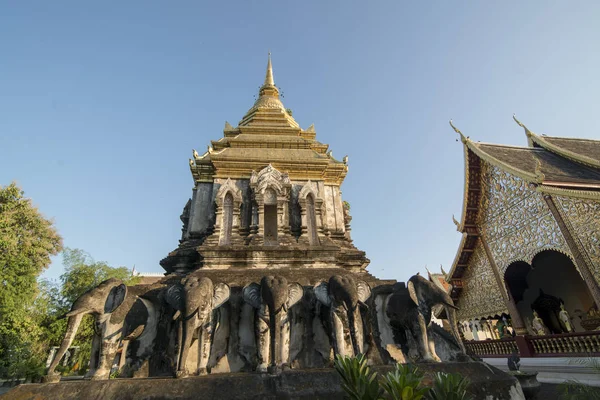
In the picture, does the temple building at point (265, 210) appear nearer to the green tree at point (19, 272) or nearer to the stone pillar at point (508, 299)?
the stone pillar at point (508, 299)

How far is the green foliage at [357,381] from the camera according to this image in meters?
3.34

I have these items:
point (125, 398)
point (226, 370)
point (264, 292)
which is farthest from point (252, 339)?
point (125, 398)

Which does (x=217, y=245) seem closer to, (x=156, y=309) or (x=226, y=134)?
(x=156, y=309)

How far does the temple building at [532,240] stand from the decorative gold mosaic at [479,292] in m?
Result: 0.04

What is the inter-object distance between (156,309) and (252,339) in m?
1.85

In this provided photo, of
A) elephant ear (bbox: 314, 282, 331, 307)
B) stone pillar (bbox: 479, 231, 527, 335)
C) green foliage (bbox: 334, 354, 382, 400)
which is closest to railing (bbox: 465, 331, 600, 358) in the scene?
stone pillar (bbox: 479, 231, 527, 335)

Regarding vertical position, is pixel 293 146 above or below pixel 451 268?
above

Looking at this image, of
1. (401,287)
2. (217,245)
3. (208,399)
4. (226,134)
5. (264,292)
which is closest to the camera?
(208,399)

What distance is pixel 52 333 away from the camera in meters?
17.8

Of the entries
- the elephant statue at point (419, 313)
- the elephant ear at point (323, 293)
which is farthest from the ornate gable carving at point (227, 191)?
the elephant statue at point (419, 313)

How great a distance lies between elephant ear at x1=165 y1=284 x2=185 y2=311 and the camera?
5.08 meters

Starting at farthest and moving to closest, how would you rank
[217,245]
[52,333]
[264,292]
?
1. [52,333]
2. [217,245]
3. [264,292]

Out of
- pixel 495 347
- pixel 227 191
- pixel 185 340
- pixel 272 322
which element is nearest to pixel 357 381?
pixel 272 322

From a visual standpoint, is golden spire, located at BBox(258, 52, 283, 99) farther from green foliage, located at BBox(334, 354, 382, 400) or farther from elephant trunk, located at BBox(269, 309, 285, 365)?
green foliage, located at BBox(334, 354, 382, 400)
